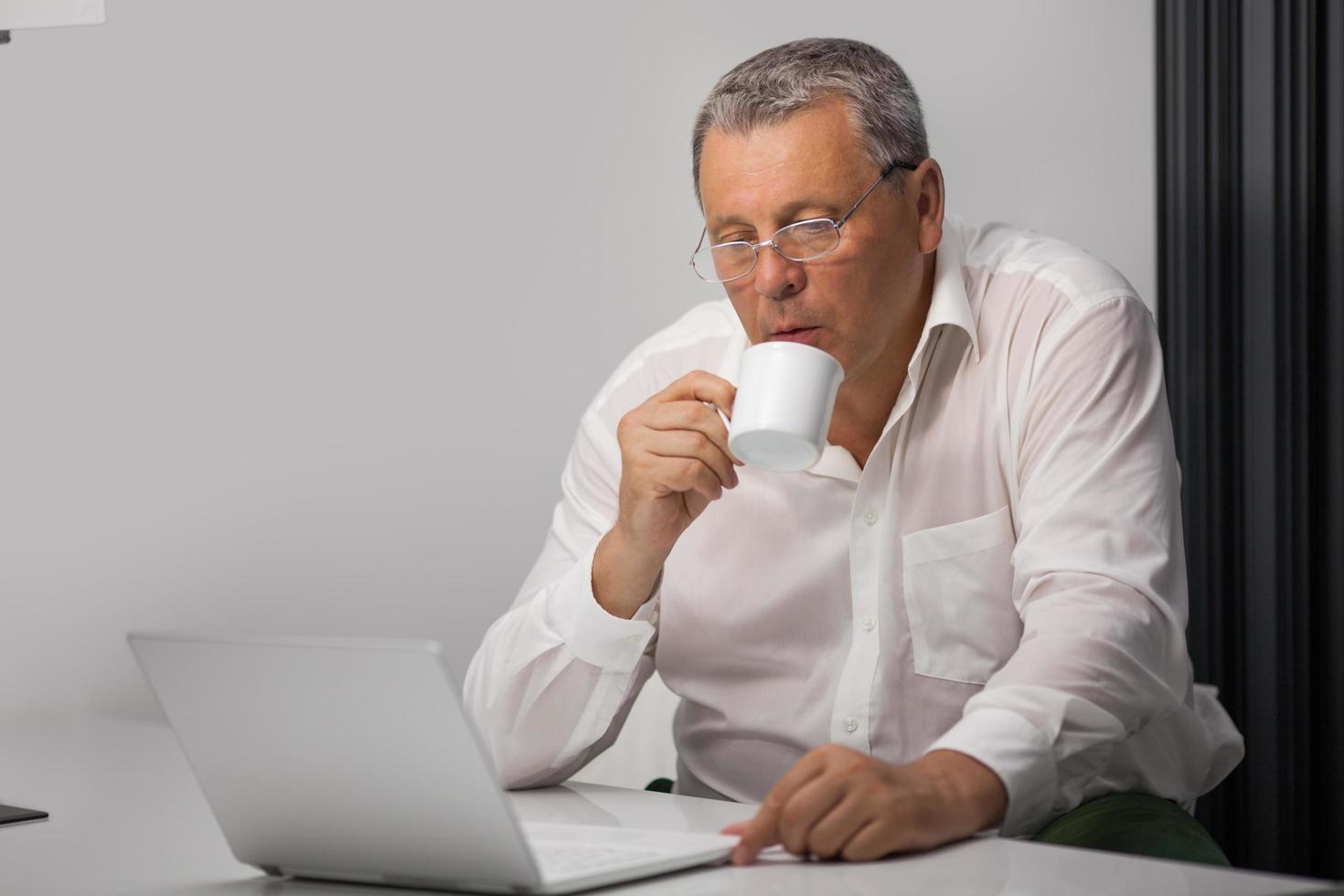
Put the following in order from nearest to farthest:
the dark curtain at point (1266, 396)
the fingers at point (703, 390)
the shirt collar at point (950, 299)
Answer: the fingers at point (703, 390), the shirt collar at point (950, 299), the dark curtain at point (1266, 396)

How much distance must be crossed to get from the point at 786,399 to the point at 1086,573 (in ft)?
1.04

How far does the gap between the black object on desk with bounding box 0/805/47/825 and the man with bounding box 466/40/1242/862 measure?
0.39m

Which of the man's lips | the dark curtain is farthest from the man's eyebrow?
the dark curtain

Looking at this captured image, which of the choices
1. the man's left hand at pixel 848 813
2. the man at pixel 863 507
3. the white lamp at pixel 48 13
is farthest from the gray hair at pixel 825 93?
the man's left hand at pixel 848 813

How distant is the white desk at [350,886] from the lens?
30.2 inches

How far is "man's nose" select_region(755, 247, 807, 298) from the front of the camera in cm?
133

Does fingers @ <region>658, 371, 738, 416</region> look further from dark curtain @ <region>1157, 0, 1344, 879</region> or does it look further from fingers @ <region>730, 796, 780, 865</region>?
dark curtain @ <region>1157, 0, 1344, 879</region>

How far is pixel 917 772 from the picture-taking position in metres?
0.88

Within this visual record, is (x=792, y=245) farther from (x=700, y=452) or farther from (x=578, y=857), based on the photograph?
(x=578, y=857)

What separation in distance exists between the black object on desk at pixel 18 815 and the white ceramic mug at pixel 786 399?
2.13 feet

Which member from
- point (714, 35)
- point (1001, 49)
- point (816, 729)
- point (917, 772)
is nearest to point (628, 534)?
point (816, 729)

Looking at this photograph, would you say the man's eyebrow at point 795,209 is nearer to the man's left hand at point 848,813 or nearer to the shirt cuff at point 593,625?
the shirt cuff at point 593,625

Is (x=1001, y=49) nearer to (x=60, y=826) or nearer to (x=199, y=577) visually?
(x=199, y=577)

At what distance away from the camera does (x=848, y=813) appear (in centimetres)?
83
